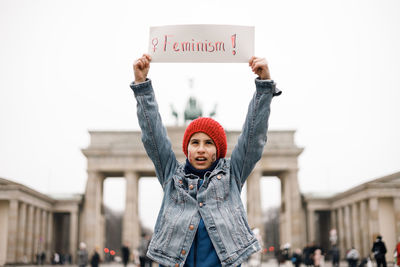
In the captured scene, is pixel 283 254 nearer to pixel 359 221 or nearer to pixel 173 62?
pixel 359 221

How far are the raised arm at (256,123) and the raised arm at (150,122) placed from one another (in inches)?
19.8

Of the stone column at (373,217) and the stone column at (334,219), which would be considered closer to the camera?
the stone column at (373,217)

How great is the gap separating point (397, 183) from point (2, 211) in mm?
34325

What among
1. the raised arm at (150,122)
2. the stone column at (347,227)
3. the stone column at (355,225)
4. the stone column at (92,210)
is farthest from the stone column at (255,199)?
the raised arm at (150,122)

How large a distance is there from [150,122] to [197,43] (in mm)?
842

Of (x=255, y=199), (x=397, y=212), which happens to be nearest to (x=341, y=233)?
(x=255, y=199)

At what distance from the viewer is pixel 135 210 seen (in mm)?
59375

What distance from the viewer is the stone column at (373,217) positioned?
4731cm

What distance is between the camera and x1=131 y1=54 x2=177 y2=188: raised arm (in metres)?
4.16

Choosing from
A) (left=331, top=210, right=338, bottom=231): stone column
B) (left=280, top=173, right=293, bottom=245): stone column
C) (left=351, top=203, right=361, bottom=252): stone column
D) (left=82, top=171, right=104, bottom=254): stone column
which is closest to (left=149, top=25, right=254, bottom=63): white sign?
(left=351, top=203, right=361, bottom=252): stone column

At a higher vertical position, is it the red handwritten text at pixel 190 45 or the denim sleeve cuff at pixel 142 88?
the red handwritten text at pixel 190 45

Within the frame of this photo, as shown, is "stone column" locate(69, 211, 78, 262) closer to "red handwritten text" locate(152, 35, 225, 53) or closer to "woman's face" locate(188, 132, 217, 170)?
"red handwritten text" locate(152, 35, 225, 53)

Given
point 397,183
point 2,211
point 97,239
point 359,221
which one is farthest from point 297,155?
point 2,211

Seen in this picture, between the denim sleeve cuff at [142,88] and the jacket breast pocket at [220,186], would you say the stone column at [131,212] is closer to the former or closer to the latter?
the denim sleeve cuff at [142,88]
